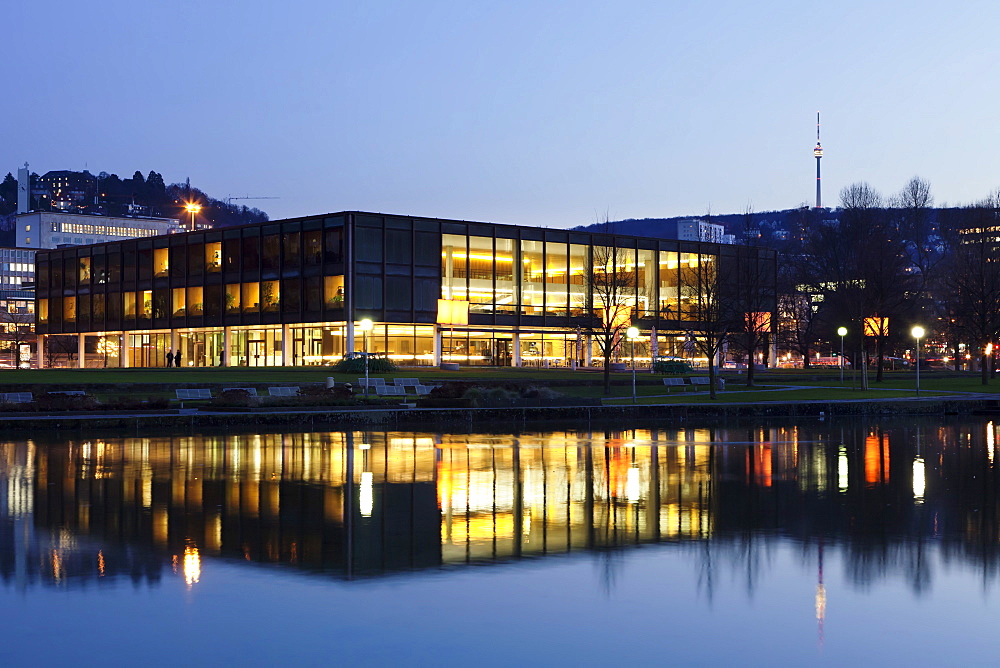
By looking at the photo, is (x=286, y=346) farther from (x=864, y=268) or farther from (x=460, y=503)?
(x=460, y=503)

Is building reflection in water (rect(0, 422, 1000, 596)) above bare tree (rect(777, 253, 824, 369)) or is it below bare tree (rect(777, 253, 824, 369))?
below

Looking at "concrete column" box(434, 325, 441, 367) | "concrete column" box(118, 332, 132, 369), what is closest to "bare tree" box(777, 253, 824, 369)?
"concrete column" box(434, 325, 441, 367)

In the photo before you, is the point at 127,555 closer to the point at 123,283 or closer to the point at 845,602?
the point at 845,602

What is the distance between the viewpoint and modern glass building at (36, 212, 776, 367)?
247 feet

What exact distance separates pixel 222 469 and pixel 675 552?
1150 centimetres

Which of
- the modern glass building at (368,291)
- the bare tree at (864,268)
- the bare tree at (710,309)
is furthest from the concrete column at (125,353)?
the bare tree at (864,268)

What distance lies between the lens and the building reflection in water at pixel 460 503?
1229 cm

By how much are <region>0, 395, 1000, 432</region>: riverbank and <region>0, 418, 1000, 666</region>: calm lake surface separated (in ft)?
29.4

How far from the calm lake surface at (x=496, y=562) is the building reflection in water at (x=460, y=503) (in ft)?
0.24

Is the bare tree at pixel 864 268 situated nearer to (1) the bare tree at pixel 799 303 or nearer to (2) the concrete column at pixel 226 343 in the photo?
(1) the bare tree at pixel 799 303

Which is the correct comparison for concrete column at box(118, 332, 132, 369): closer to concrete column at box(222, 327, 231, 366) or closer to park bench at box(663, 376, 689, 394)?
concrete column at box(222, 327, 231, 366)

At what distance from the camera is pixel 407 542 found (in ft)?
43.0

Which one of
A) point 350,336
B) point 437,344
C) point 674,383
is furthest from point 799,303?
point 674,383

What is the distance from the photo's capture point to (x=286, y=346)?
77.9m
